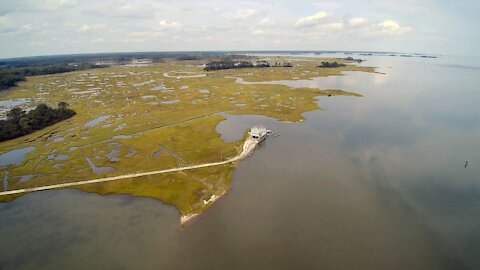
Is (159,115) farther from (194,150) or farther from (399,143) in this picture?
(399,143)

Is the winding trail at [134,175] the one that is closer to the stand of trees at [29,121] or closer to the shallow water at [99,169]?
the shallow water at [99,169]

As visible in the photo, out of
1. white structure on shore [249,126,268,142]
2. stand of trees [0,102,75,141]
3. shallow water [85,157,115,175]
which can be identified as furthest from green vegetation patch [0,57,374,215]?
white structure on shore [249,126,268,142]

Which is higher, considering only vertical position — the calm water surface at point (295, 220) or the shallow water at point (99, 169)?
the shallow water at point (99, 169)

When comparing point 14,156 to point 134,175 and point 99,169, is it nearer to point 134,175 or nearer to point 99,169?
point 99,169

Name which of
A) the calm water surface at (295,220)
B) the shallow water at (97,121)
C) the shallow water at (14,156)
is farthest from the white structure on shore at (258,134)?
the shallow water at (14,156)

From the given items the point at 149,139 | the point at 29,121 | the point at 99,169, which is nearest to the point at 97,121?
the point at 29,121

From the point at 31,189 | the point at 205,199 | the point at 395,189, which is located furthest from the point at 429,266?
the point at 31,189
